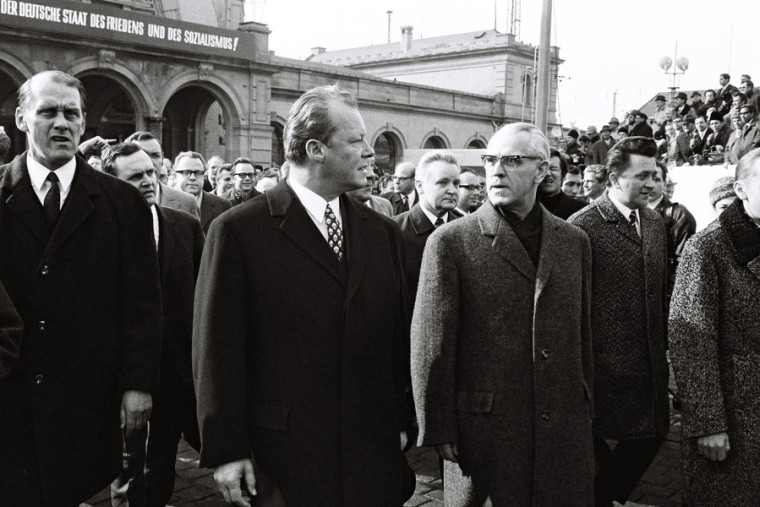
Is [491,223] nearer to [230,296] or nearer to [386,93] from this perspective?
[230,296]

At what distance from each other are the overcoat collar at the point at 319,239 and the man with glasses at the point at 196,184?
150 inches

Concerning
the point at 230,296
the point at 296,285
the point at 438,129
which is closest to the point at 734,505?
the point at 296,285

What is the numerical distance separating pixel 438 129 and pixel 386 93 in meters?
4.61

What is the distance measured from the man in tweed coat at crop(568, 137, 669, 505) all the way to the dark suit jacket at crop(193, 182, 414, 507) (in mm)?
1600

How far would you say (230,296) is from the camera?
8.68 feet

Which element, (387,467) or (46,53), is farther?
(46,53)

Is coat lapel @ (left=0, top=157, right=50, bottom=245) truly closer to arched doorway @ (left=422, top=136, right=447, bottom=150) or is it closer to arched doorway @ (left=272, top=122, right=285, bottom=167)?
arched doorway @ (left=272, top=122, right=285, bottom=167)

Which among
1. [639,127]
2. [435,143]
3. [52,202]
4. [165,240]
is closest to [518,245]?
[52,202]

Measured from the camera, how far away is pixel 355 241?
2852 mm

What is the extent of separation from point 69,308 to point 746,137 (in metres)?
11.6

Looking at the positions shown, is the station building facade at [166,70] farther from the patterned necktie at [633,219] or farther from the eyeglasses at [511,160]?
the eyeglasses at [511,160]

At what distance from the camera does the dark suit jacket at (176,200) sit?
17.5 ft

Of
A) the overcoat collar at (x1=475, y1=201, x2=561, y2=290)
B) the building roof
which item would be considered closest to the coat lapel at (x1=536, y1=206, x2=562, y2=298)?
the overcoat collar at (x1=475, y1=201, x2=561, y2=290)

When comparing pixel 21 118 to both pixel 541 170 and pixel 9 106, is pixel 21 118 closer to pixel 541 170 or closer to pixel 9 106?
A: pixel 541 170
